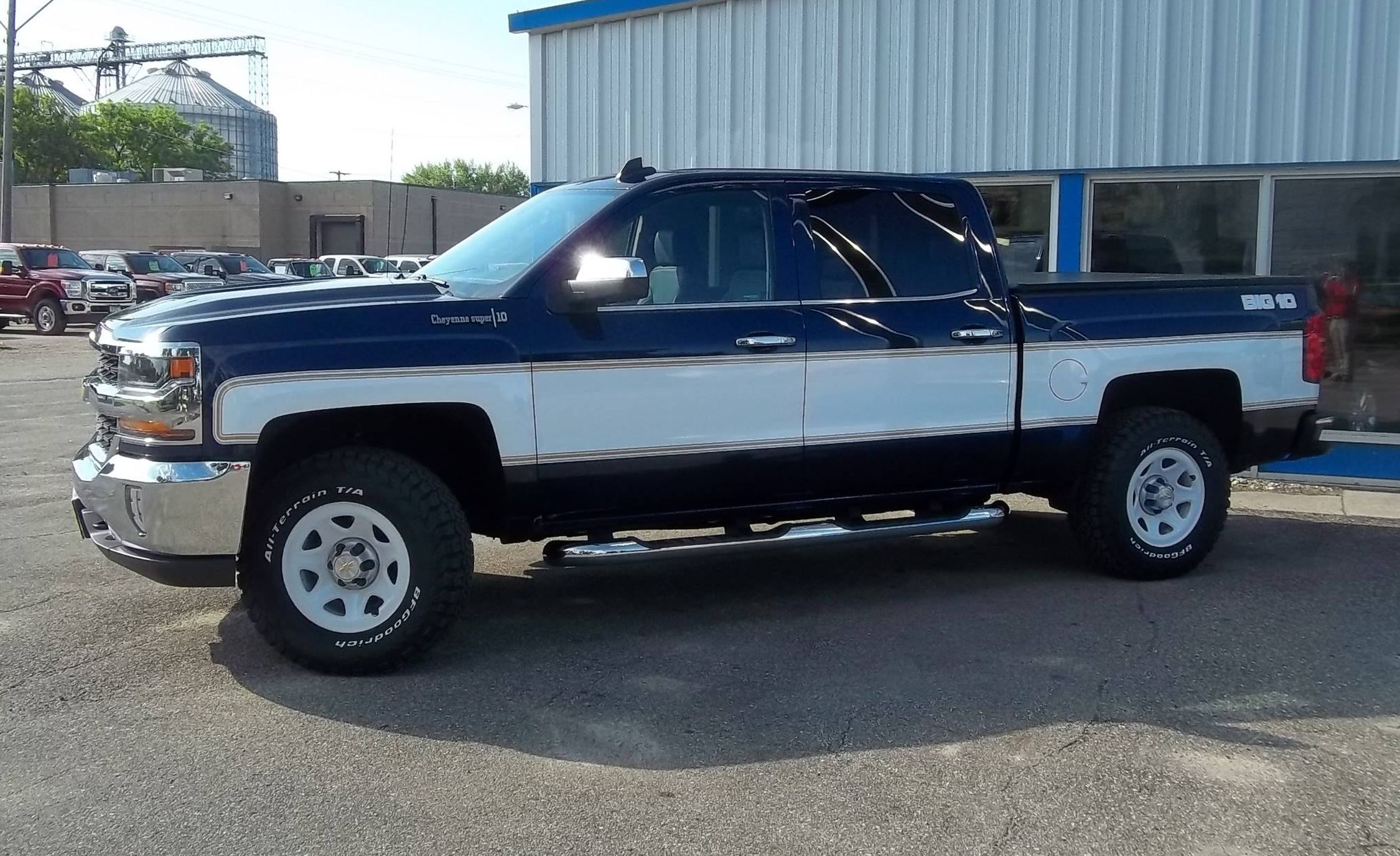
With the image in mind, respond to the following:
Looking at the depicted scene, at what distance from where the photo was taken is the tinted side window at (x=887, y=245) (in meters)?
6.11

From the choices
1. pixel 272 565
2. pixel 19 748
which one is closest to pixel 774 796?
pixel 272 565

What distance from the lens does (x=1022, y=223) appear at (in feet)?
35.5

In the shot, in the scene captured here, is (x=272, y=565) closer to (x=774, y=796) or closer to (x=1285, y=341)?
(x=774, y=796)

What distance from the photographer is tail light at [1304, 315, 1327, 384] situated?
703 centimetres

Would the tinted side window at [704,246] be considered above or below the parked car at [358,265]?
below

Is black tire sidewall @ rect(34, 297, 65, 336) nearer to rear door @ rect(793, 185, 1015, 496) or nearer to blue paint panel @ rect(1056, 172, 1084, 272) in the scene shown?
blue paint panel @ rect(1056, 172, 1084, 272)

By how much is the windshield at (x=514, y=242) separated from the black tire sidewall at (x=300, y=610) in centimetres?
98

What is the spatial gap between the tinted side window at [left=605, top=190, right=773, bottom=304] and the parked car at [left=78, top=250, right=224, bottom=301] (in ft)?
87.0

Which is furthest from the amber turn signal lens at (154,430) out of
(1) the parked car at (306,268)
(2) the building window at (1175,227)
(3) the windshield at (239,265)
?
(3) the windshield at (239,265)

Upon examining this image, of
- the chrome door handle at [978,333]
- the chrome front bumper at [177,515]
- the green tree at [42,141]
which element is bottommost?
the chrome front bumper at [177,515]

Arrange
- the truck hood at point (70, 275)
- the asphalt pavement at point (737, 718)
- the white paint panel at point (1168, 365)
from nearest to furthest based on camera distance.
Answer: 1. the asphalt pavement at point (737, 718)
2. the white paint panel at point (1168, 365)
3. the truck hood at point (70, 275)

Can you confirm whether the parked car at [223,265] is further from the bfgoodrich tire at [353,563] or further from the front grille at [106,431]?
the bfgoodrich tire at [353,563]

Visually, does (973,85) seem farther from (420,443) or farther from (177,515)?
(177,515)

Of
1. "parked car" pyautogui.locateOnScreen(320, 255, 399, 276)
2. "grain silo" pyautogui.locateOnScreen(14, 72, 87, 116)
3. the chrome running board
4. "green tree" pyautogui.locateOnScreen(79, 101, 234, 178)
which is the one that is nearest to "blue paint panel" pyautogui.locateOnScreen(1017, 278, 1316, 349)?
the chrome running board
